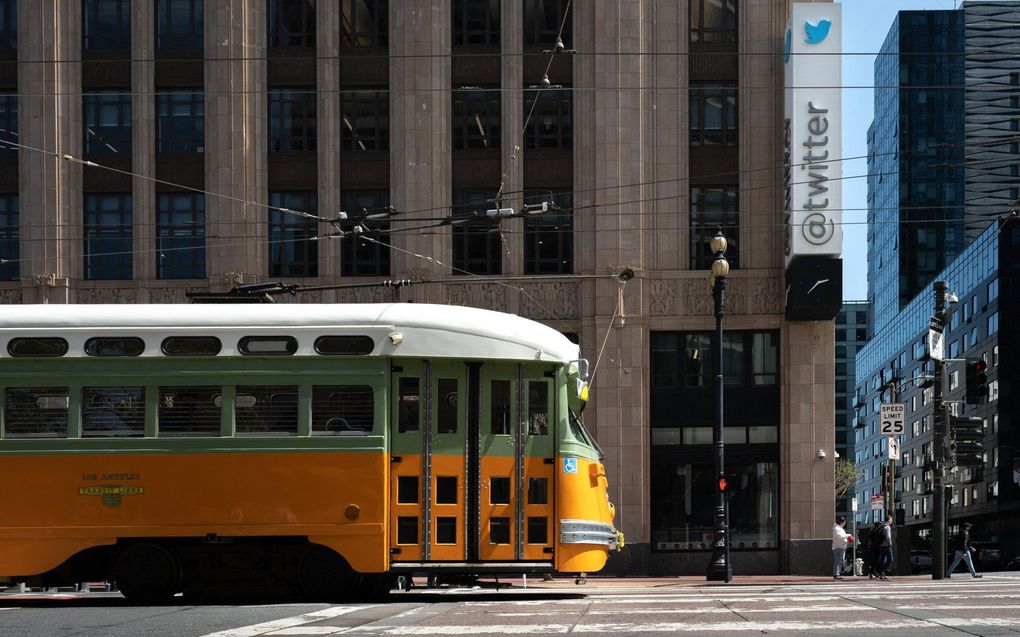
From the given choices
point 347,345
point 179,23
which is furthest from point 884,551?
point 179,23

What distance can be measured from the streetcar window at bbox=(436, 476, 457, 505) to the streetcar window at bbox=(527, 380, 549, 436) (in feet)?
3.96

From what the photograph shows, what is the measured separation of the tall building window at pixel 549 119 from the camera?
118ft

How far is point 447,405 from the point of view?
1742 centimetres

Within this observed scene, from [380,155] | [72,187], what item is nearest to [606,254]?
[380,155]

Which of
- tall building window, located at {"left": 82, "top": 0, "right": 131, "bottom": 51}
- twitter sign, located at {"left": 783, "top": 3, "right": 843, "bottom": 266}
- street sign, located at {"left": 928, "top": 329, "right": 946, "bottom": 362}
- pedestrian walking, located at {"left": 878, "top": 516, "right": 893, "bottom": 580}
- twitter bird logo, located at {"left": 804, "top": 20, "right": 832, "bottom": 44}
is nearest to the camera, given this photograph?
A: street sign, located at {"left": 928, "top": 329, "right": 946, "bottom": 362}

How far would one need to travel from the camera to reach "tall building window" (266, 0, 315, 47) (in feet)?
120

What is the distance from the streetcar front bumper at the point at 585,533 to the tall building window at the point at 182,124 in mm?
21646

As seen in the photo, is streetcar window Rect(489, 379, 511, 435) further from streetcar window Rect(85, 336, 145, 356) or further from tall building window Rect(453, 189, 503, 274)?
tall building window Rect(453, 189, 503, 274)

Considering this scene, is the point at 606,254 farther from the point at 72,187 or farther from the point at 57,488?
the point at 57,488

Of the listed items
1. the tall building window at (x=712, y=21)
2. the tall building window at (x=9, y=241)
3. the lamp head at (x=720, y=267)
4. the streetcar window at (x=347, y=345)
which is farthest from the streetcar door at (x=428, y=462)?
the tall building window at (x=9, y=241)

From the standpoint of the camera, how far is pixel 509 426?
57.8 ft

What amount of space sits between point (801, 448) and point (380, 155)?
43.0 ft

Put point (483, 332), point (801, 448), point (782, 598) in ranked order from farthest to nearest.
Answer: point (801, 448), point (483, 332), point (782, 598)

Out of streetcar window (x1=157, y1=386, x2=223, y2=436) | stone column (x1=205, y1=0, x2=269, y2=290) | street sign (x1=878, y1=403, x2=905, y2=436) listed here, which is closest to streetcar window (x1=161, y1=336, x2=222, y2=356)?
streetcar window (x1=157, y1=386, x2=223, y2=436)
